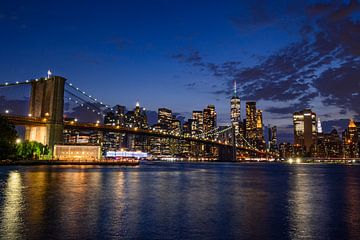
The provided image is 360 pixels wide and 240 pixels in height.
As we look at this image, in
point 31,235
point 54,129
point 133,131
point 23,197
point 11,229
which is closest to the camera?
point 31,235

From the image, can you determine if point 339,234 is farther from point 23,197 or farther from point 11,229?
point 23,197

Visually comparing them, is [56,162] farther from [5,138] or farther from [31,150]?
[5,138]

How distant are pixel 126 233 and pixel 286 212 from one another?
7751 mm

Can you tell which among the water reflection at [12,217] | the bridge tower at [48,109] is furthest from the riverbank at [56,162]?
the water reflection at [12,217]

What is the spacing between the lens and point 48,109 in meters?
74.2

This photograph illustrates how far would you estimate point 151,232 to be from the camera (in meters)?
11.2

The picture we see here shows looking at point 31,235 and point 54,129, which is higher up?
point 54,129

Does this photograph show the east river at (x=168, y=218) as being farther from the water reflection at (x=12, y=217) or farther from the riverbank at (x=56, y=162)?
the riverbank at (x=56, y=162)

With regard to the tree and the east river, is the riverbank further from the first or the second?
the east river

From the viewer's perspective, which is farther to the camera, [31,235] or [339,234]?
[339,234]

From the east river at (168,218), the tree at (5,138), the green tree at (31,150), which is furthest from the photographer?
the green tree at (31,150)

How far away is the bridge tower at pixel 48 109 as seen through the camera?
238 feet

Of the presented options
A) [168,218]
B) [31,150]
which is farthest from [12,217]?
[31,150]

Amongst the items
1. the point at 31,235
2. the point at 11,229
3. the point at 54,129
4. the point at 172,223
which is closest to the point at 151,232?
the point at 172,223
